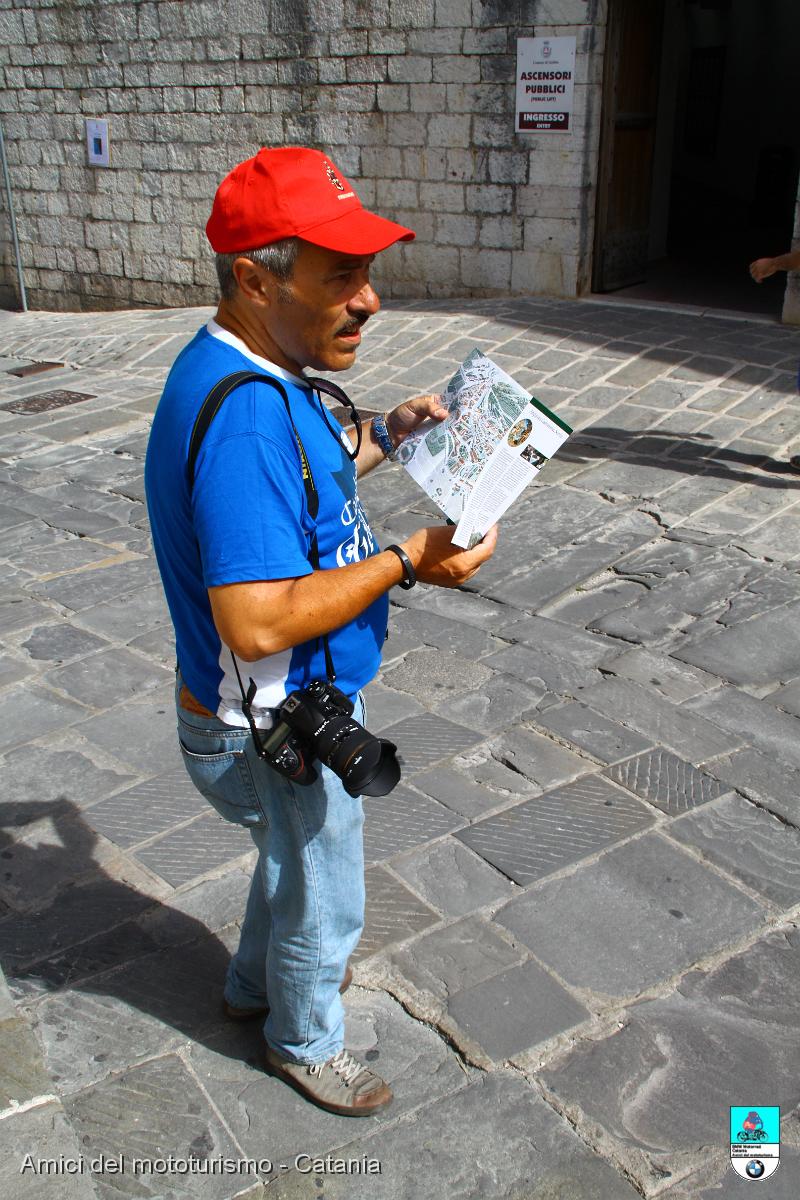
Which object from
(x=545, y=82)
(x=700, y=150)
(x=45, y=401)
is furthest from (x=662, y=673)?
(x=700, y=150)

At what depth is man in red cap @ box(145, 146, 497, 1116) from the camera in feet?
6.06

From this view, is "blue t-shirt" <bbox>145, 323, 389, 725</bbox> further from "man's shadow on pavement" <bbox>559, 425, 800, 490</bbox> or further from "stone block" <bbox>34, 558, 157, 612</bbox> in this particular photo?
"man's shadow on pavement" <bbox>559, 425, 800, 490</bbox>

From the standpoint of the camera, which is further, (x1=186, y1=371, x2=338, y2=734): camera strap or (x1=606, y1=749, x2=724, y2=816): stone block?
(x1=606, y1=749, x2=724, y2=816): stone block

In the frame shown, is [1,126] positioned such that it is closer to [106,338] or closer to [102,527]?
[106,338]

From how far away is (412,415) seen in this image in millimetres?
2420

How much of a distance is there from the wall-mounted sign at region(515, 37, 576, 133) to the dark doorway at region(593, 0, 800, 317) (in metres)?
0.41

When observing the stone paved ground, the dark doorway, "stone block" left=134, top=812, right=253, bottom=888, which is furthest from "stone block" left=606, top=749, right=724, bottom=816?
the dark doorway

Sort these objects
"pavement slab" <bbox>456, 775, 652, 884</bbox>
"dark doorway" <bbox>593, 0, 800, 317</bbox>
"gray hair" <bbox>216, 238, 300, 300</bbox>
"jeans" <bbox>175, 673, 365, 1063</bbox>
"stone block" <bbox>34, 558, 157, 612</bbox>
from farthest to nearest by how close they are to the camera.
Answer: "dark doorway" <bbox>593, 0, 800, 317</bbox>, "stone block" <bbox>34, 558, 157, 612</bbox>, "pavement slab" <bbox>456, 775, 652, 884</bbox>, "jeans" <bbox>175, 673, 365, 1063</bbox>, "gray hair" <bbox>216, 238, 300, 300</bbox>

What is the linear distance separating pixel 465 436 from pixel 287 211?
561 millimetres

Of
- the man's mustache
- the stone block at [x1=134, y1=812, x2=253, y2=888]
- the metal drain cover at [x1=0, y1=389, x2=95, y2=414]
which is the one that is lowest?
the metal drain cover at [x1=0, y1=389, x2=95, y2=414]

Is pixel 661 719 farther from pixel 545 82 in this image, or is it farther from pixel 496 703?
pixel 545 82

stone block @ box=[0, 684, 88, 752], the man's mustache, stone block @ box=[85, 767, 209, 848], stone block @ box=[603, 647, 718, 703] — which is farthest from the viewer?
stone block @ box=[603, 647, 718, 703]

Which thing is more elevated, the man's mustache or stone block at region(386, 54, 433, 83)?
stone block at region(386, 54, 433, 83)

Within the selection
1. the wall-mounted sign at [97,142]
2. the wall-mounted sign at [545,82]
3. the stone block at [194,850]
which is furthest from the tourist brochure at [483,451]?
the wall-mounted sign at [97,142]
